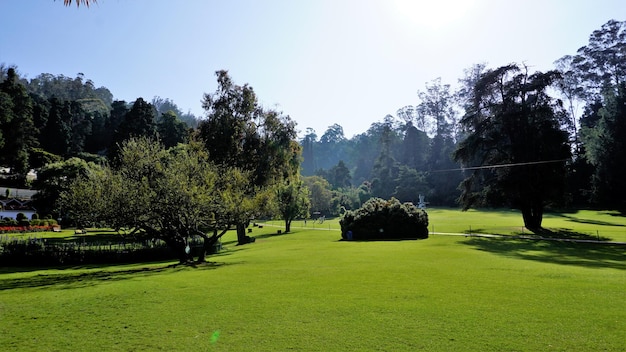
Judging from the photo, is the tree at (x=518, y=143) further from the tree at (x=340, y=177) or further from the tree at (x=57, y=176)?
the tree at (x=340, y=177)

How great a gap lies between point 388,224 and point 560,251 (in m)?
16.4

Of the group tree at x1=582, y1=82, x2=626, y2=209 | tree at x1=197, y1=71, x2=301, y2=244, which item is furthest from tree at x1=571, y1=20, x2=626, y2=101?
tree at x1=197, y1=71, x2=301, y2=244

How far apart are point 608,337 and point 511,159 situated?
36070 mm

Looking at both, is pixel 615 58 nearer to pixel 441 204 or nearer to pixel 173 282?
pixel 441 204

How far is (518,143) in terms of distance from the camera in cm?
4016

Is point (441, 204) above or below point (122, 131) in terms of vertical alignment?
below

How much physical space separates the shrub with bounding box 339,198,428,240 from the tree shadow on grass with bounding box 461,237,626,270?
706 cm

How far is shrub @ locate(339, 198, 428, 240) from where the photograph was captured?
4000 centimetres

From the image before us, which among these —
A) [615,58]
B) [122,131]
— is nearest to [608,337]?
[122,131]

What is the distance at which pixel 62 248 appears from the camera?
25.7 metres

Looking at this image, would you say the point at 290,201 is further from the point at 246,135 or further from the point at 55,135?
the point at 55,135

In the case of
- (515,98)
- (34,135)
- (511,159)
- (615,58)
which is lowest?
(511,159)

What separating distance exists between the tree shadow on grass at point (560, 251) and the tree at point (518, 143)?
7682mm

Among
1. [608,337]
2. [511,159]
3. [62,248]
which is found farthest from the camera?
[511,159]
